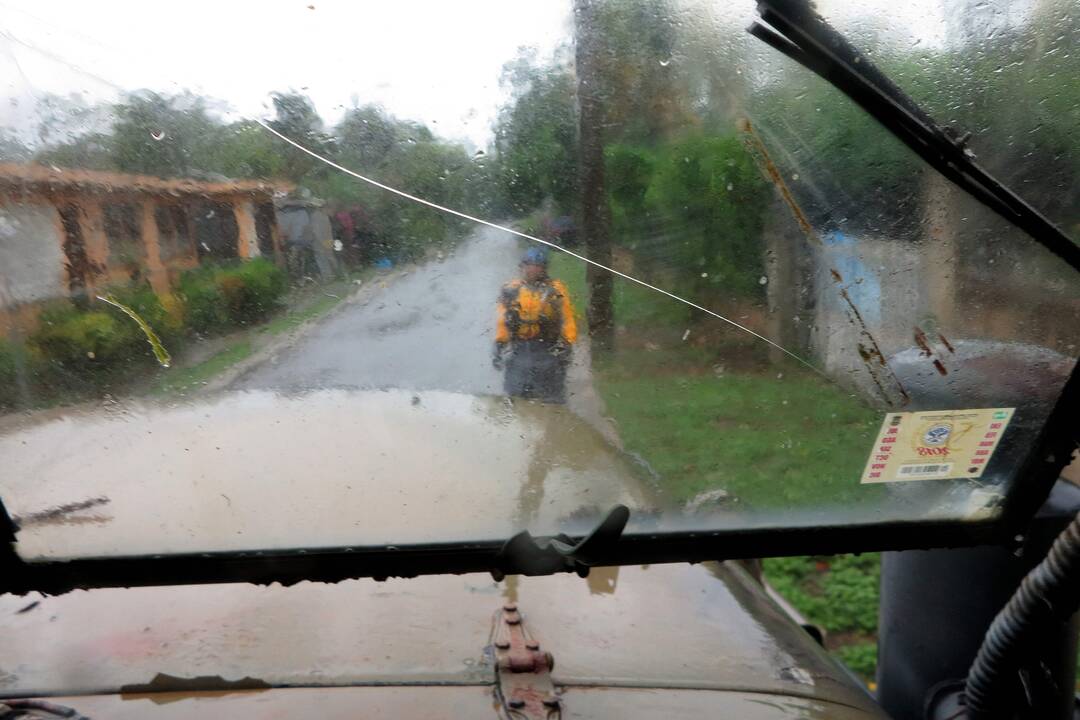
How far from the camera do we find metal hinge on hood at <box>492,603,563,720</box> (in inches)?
78.8

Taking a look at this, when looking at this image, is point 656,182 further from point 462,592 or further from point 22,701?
point 22,701

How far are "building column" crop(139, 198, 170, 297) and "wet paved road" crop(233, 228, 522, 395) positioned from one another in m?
0.22

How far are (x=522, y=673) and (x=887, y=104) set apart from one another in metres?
1.56

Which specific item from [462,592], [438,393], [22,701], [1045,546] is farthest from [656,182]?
[22,701]

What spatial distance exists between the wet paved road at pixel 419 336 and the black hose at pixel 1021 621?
127 cm

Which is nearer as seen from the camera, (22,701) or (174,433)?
(174,433)

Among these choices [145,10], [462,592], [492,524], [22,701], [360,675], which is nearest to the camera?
[145,10]

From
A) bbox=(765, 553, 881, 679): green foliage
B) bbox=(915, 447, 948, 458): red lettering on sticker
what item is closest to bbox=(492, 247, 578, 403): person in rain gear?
bbox=(915, 447, 948, 458): red lettering on sticker

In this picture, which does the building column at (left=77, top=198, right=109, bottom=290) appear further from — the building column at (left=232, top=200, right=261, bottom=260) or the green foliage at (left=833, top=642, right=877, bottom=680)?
the green foliage at (left=833, top=642, right=877, bottom=680)

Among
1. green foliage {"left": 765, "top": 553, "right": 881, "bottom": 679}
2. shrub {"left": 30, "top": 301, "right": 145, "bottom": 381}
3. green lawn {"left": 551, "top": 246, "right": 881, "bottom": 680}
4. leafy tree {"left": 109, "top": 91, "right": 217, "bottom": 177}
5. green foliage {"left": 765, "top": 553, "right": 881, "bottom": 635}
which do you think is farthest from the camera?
green foliage {"left": 765, "top": 553, "right": 881, "bottom": 635}

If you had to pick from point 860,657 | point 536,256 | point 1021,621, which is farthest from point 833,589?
point 536,256

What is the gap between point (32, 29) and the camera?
53.2 inches

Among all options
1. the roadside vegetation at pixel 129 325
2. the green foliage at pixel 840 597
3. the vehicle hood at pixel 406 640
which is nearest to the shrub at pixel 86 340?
the roadside vegetation at pixel 129 325

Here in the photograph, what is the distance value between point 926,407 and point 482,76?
1.10 m
